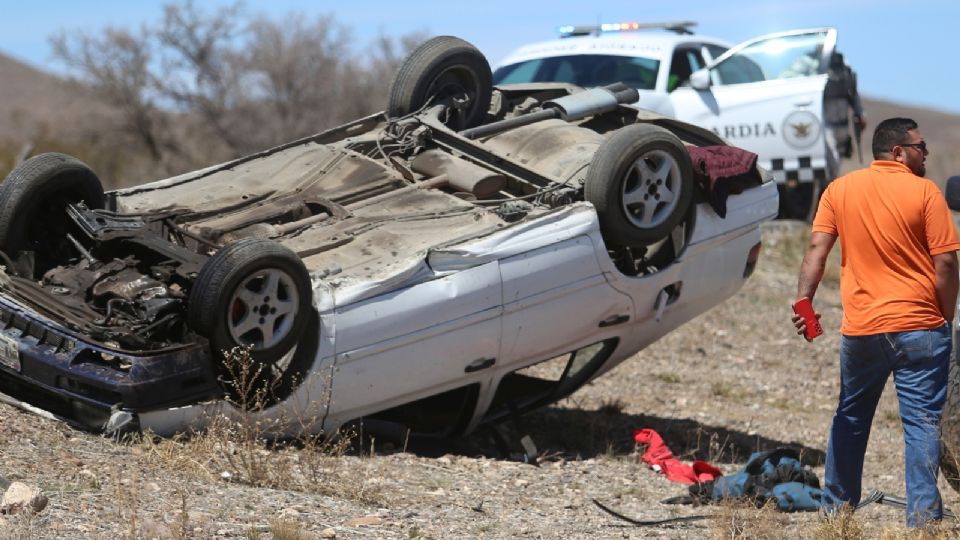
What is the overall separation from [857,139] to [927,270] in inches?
335

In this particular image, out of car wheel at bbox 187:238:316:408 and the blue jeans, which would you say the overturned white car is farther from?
the blue jeans

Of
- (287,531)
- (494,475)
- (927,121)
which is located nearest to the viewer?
(287,531)

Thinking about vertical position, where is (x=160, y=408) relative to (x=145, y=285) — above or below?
below

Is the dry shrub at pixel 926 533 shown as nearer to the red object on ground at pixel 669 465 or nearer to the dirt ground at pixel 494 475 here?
the dirt ground at pixel 494 475

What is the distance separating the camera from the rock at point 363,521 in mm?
5570

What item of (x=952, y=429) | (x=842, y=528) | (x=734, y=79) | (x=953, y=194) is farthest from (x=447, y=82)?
(x=734, y=79)

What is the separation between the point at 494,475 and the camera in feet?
23.1

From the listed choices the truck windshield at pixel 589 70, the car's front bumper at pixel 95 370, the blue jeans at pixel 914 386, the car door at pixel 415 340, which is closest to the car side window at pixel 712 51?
the truck windshield at pixel 589 70

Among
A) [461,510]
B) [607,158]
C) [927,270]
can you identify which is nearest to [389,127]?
[607,158]

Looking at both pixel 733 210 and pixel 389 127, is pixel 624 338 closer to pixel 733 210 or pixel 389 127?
pixel 733 210

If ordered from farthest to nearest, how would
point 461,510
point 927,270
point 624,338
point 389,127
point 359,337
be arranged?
point 389,127 → point 624,338 → point 359,337 → point 461,510 → point 927,270

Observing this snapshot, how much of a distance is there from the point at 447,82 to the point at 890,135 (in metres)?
3.43

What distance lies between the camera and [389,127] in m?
8.35

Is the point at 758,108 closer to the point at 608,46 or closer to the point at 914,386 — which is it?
the point at 608,46
